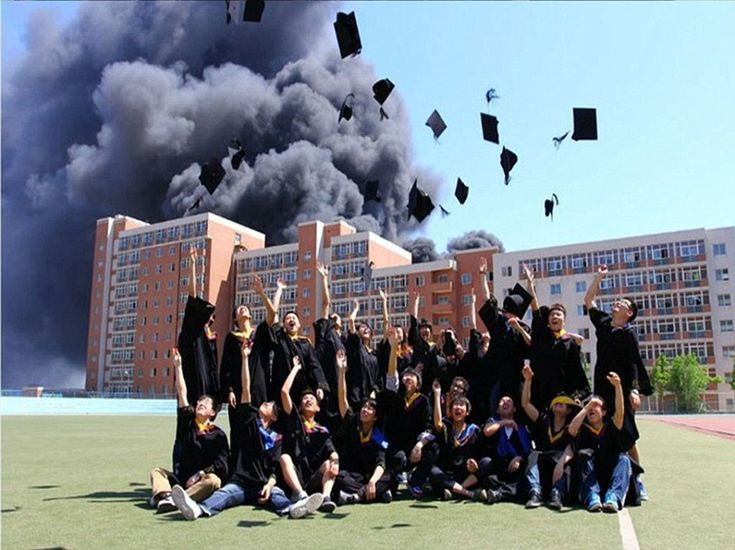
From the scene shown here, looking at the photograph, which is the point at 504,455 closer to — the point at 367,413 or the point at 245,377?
the point at 367,413

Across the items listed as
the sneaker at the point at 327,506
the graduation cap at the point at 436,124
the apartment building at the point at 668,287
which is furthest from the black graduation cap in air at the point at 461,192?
the apartment building at the point at 668,287

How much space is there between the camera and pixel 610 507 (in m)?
5.64

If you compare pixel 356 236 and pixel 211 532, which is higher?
pixel 356 236

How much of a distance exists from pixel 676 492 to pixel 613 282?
50.0 metres

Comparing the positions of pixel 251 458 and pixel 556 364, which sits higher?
pixel 556 364

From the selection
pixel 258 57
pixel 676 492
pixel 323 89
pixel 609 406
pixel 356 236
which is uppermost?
pixel 258 57

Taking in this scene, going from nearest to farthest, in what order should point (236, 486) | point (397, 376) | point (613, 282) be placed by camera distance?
point (236, 486) → point (397, 376) → point (613, 282)

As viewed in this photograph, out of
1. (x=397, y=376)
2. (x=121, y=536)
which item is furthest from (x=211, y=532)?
(x=397, y=376)

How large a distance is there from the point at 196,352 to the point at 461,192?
528cm

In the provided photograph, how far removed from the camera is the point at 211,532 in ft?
16.7

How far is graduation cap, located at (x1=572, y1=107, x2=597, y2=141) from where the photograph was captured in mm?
8609

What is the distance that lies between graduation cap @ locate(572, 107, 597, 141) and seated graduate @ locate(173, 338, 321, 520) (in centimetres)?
507

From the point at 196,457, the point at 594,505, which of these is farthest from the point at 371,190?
the point at 594,505

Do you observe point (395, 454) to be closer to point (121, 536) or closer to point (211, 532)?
point (211, 532)
